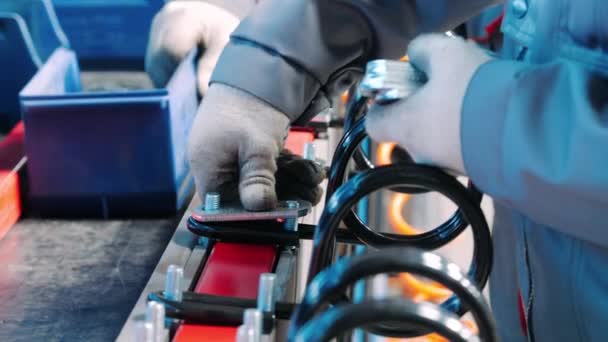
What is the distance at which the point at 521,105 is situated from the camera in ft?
1.82

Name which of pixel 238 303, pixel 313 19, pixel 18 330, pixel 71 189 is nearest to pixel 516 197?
pixel 238 303

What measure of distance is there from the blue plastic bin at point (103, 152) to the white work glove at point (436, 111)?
0.49 meters

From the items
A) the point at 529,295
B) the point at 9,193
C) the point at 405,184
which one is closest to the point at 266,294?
the point at 405,184

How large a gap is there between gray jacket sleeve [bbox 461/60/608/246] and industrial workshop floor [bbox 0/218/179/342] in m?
0.44

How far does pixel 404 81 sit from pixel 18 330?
492 millimetres

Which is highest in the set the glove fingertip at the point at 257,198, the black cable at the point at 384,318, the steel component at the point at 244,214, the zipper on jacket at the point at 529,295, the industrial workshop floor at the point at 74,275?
the black cable at the point at 384,318

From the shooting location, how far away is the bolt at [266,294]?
602mm

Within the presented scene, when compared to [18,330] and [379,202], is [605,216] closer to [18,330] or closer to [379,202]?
[18,330]

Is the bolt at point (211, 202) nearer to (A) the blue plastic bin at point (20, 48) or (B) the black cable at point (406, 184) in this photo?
(B) the black cable at point (406, 184)

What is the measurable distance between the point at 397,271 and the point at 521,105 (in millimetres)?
213

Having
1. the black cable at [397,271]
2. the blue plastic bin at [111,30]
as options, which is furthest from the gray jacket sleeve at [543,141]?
the blue plastic bin at [111,30]

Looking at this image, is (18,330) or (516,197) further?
(18,330)

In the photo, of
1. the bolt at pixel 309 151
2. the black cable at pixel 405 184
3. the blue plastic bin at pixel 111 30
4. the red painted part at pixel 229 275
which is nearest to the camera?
the black cable at pixel 405 184

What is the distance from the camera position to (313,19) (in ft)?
2.78
